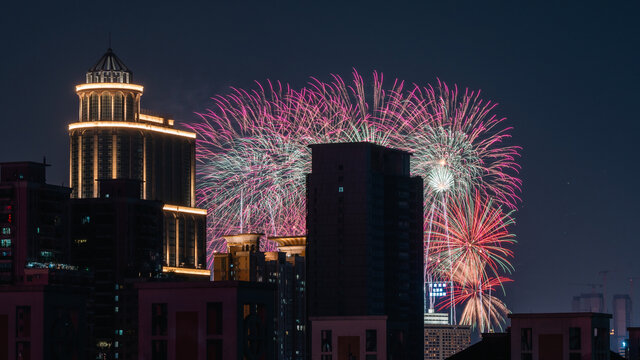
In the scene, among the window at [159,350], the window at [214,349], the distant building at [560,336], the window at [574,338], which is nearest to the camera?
the window at [214,349]

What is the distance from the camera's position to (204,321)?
169250mm

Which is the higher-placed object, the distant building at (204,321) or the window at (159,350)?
the distant building at (204,321)

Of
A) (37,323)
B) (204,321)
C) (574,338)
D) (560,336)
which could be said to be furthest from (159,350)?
(574,338)

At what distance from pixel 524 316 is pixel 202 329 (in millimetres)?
48189

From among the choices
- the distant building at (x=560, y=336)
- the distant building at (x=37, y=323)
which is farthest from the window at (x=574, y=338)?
the distant building at (x=37, y=323)

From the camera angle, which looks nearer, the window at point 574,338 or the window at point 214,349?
the window at point 214,349

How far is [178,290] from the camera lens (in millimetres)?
170750

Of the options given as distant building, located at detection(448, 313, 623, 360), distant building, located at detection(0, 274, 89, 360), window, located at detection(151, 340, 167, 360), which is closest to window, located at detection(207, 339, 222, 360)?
window, located at detection(151, 340, 167, 360)

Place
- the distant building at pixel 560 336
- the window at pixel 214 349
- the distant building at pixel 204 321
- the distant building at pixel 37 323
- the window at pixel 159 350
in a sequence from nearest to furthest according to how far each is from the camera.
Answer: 1. the window at pixel 214 349
2. the distant building at pixel 204 321
3. the window at pixel 159 350
4. the distant building at pixel 37 323
5. the distant building at pixel 560 336

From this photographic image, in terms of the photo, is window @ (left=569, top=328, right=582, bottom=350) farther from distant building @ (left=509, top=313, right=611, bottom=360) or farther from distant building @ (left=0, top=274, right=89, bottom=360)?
distant building @ (left=0, top=274, right=89, bottom=360)

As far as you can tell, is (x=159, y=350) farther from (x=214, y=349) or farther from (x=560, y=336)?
(x=560, y=336)

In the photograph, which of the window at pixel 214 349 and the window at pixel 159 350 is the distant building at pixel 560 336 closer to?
the window at pixel 214 349

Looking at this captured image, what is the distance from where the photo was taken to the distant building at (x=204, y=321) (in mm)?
168250

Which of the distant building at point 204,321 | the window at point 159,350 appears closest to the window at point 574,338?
the distant building at point 204,321
